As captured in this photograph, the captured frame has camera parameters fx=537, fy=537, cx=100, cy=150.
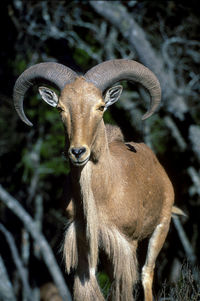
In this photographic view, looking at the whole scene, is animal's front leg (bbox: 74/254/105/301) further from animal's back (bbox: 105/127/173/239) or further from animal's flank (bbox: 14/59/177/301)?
animal's back (bbox: 105/127/173/239)

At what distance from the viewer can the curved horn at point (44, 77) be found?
5.78 meters

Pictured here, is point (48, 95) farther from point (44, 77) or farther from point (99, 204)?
point (99, 204)

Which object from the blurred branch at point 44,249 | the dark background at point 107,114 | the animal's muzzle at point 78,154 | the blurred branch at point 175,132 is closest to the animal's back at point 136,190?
the animal's muzzle at point 78,154

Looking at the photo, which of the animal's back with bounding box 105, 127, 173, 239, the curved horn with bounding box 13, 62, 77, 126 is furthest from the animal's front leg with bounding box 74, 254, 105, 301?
the curved horn with bounding box 13, 62, 77, 126

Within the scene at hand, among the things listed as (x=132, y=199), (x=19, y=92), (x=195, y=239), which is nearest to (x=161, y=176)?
(x=132, y=199)

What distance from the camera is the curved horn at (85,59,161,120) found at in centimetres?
575

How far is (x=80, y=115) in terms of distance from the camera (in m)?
5.25

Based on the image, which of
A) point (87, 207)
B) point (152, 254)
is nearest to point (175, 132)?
point (152, 254)

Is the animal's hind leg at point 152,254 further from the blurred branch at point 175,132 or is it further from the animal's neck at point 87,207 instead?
the blurred branch at point 175,132

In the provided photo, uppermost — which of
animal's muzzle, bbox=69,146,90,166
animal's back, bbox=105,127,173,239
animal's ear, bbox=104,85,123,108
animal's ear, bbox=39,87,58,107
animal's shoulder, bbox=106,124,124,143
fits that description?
animal's ear, bbox=39,87,58,107

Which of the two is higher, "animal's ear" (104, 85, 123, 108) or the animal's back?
"animal's ear" (104, 85, 123, 108)

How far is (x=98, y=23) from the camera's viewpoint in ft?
44.9

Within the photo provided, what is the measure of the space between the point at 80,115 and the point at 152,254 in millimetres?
2652

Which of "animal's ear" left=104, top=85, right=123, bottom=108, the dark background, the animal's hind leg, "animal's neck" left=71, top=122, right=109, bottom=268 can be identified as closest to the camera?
"animal's neck" left=71, top=122, right=109, bottom=268
